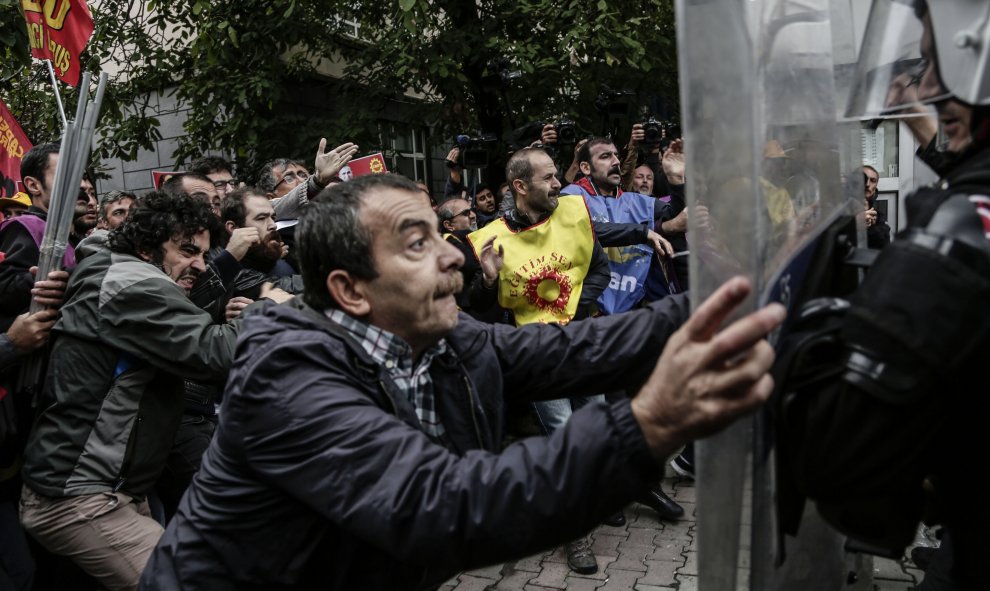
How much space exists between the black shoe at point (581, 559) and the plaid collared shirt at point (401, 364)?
243cm

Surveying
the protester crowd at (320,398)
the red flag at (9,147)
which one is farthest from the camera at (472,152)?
the red flag at (9,147)

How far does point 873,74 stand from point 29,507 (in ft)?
9.13

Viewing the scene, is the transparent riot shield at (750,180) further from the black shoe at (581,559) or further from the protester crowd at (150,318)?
the black shoe at (581,559)

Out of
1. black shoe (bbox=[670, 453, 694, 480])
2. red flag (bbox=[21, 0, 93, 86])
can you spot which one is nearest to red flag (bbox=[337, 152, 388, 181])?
red flag (bbox=[21, 0, 93, 86])

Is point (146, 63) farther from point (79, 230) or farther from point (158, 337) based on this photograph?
point (158, 337)

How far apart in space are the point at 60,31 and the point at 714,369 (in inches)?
175

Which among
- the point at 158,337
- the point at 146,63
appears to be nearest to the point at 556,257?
the point at 158,337

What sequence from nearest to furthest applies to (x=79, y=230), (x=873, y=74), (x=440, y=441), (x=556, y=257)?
(x=873, y=74) < (x=440, y=441) < (x=556, y=257) < (x=79, y=230)

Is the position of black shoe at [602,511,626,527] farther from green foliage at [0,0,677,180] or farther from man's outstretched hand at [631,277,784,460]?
green foliage at [0,0,677,180]

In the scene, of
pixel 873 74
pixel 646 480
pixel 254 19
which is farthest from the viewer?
pixel 254 19

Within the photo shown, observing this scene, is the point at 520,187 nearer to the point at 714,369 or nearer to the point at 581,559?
the point at 581,559

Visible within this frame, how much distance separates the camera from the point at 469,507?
125cm

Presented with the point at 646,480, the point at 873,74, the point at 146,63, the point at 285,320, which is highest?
the point at 146,63

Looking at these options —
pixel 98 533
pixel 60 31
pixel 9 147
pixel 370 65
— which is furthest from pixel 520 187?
pixel 370 65
